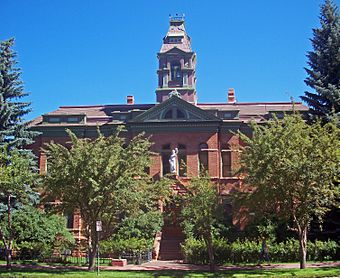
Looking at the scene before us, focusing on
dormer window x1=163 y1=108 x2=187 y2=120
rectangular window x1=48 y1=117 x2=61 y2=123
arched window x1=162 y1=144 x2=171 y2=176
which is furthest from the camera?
rectangular window x1=48 y1=117 x2=61 y2=123

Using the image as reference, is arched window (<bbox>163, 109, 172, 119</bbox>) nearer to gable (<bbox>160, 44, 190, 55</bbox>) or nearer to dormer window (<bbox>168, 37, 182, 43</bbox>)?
gable (<bbox>160, 44, 190, 55</bbox>)

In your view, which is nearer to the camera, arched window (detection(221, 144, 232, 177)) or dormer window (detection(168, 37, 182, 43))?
arched window (detection(221, 144, 232, 177))

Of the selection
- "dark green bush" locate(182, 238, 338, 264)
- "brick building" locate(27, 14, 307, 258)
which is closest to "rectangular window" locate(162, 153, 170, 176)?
"brick building" locate(27, 14, 307, 258)

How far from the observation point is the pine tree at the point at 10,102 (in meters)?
33.3

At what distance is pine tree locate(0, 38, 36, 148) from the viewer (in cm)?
3334

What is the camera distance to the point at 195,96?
51.2 metres

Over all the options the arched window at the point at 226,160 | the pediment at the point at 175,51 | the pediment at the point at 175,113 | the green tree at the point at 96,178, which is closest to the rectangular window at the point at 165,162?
the pediment at the point at 175,113

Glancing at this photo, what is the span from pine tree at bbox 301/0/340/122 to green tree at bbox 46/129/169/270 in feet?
48.6

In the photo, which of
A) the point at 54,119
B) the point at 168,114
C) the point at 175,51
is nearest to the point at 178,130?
the point at 168,114

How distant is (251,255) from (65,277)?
475 inches

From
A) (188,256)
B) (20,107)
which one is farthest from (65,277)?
(20,107)

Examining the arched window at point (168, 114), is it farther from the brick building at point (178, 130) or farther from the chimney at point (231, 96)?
the chimney at point (231, 96)

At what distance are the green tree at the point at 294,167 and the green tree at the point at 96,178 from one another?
5651 mm

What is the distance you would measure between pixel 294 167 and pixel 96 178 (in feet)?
30.5
